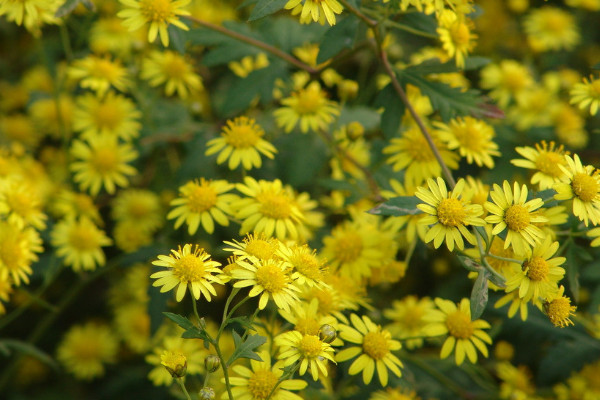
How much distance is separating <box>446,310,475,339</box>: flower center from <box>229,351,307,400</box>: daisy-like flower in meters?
0.58

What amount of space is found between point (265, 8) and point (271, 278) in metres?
0.71

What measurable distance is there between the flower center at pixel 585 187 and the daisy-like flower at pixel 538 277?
0.18m

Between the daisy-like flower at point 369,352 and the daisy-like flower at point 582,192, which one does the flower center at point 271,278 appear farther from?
the daisy-like flower at point 582,192

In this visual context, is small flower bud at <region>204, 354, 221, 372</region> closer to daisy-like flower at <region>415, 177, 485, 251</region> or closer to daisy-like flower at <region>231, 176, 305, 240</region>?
daisy-like flower at <region>231, 176, 305, 240</region>

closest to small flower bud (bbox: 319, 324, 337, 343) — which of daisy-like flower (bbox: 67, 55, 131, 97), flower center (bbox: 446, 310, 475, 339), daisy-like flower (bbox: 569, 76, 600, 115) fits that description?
flower center (bbox: 446, 310, 475, 339)

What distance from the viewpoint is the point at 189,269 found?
144 centimetres

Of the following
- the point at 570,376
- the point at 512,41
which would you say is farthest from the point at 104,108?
the point at 512,41

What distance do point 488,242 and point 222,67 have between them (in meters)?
2.09

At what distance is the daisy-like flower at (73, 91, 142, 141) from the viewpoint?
2494 millimetres

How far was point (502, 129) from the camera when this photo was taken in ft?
8.79

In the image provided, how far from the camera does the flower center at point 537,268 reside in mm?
1506

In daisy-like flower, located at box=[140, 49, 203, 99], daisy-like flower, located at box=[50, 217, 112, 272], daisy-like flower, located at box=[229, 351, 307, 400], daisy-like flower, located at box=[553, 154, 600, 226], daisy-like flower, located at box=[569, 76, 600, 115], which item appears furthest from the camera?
daisy-like flower, located at box=[140, 49, 203, 99]

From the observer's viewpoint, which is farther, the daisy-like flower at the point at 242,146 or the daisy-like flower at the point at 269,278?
the daisy-like flower at the point at 242,146

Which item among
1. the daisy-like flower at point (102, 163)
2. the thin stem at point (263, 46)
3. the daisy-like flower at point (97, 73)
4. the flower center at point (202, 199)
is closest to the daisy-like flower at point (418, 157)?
the thin stem at point (263, 46)
